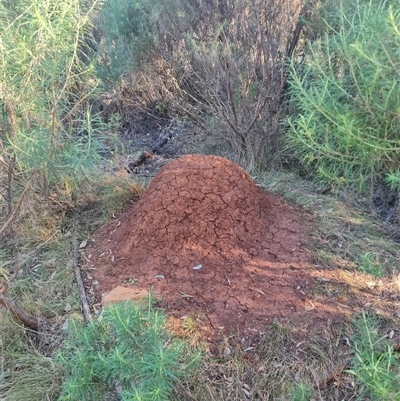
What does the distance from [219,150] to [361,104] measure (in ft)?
7.36

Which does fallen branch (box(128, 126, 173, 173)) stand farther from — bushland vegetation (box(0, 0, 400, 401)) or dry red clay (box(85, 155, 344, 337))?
dry red clay (box(85, 155, 344, 337))

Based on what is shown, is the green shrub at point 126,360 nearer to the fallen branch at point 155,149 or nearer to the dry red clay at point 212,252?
the dry red clay at point 212,252

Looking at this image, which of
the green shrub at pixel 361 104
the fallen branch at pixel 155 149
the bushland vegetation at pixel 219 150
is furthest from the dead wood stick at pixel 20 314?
the fallen branch at pixel 155 149

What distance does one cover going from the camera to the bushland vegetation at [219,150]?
223 cm

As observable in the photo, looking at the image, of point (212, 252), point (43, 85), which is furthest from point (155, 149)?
point (212, 252)

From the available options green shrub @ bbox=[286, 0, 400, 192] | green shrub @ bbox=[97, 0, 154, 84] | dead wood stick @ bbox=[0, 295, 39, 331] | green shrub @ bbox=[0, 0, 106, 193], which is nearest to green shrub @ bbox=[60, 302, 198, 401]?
dead wood stick @ bbox=[0, 295, 39, 331]

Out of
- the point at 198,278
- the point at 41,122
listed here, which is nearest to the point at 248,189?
the point at 198,278

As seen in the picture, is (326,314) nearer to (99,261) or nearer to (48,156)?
(99,261)

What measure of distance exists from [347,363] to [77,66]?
2658 mm

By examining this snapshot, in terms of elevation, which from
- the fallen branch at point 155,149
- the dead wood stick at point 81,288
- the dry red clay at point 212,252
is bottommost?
the fallen branch at point 155,149

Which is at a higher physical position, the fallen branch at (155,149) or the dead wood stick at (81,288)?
the dead wood stick at (81,288)

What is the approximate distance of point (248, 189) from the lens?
128 inches

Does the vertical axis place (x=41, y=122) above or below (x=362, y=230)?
above

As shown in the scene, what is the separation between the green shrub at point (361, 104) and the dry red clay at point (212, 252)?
23.1 inches
